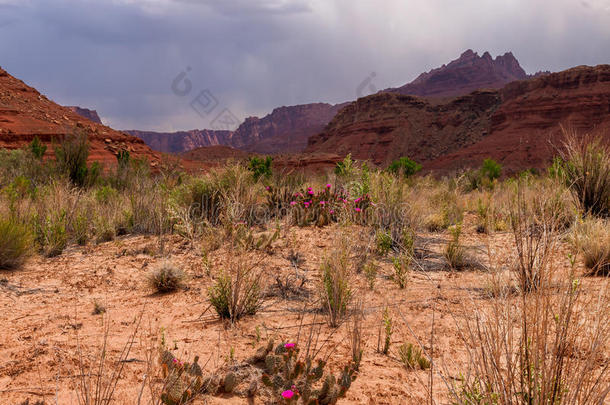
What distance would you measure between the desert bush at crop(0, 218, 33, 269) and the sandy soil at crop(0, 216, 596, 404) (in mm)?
162

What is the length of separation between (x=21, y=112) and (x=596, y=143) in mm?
33297

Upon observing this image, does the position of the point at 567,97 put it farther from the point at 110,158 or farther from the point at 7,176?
the point at 7,176

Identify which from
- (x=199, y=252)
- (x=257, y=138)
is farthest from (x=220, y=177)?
(x=257, y=138)

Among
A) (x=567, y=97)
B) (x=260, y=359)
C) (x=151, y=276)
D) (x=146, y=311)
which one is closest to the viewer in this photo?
(x=260, y=359)

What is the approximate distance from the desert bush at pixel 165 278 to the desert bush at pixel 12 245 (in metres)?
2.01

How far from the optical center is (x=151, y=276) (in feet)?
13.0

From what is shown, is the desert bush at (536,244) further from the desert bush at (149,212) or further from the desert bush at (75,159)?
the desert bush at (75,159)

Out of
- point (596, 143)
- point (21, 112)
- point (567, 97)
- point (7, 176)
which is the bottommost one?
point (7, 176)

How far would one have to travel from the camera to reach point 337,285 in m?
3.14

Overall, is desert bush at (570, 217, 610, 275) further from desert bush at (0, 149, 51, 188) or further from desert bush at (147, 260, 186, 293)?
desert bush at (0, 149, 51, 188)

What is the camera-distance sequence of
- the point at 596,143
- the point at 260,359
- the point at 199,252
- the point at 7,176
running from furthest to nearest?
the point at 7,176, the point at 596,143, the point at 199,252, the point at 260,359

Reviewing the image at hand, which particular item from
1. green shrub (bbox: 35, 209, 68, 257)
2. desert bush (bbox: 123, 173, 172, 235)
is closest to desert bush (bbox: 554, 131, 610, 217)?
desert bush (bbox: 123, 173, 172, 235)

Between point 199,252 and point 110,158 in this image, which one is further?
point 110,158

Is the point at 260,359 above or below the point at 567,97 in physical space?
below
